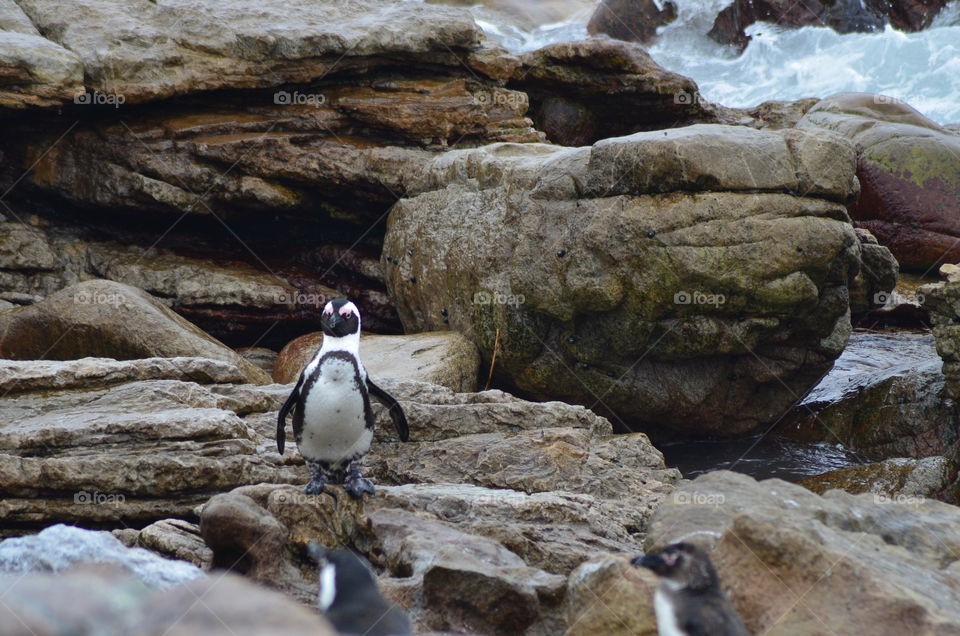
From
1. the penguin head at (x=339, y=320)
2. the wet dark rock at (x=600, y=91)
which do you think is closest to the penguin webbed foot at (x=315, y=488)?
the penguin head at (x=339, y=320)

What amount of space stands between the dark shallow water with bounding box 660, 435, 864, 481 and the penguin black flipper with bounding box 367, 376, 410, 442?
396 centimetres

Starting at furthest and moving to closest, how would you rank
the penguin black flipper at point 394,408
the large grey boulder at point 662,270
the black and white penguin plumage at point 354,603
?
the large grey boulder at point 662,270
the penguin black flipper at point 394,408
the black and white penguin plumage at point 354,603

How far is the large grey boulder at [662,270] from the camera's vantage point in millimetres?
9688

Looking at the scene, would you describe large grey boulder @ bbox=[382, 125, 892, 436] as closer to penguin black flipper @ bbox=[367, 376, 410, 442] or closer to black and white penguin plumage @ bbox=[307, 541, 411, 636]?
penguin black flipper @ bbox=[367, 376, 410, 442]

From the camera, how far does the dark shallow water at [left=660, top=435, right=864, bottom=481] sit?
33.5ft

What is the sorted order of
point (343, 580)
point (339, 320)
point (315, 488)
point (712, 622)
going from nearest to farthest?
point (712, 622) < point (343, 580) < point (315, 488) < point (339, 320)

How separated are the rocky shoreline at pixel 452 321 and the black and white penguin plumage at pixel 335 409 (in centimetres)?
45

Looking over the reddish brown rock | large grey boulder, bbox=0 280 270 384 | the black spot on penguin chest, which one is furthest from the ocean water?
the black spot on penguin chest

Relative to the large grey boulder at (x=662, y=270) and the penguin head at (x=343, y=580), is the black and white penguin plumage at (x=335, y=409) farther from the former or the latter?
the large grey boulder at (x=662, y=270)

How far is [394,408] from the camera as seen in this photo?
724 centimetres

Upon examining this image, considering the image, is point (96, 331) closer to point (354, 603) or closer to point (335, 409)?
point (335, 409)

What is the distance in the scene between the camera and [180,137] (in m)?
13.2

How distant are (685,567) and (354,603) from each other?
1.45 meters

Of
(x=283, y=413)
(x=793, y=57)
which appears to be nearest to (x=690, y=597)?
(x=283, y=413)
